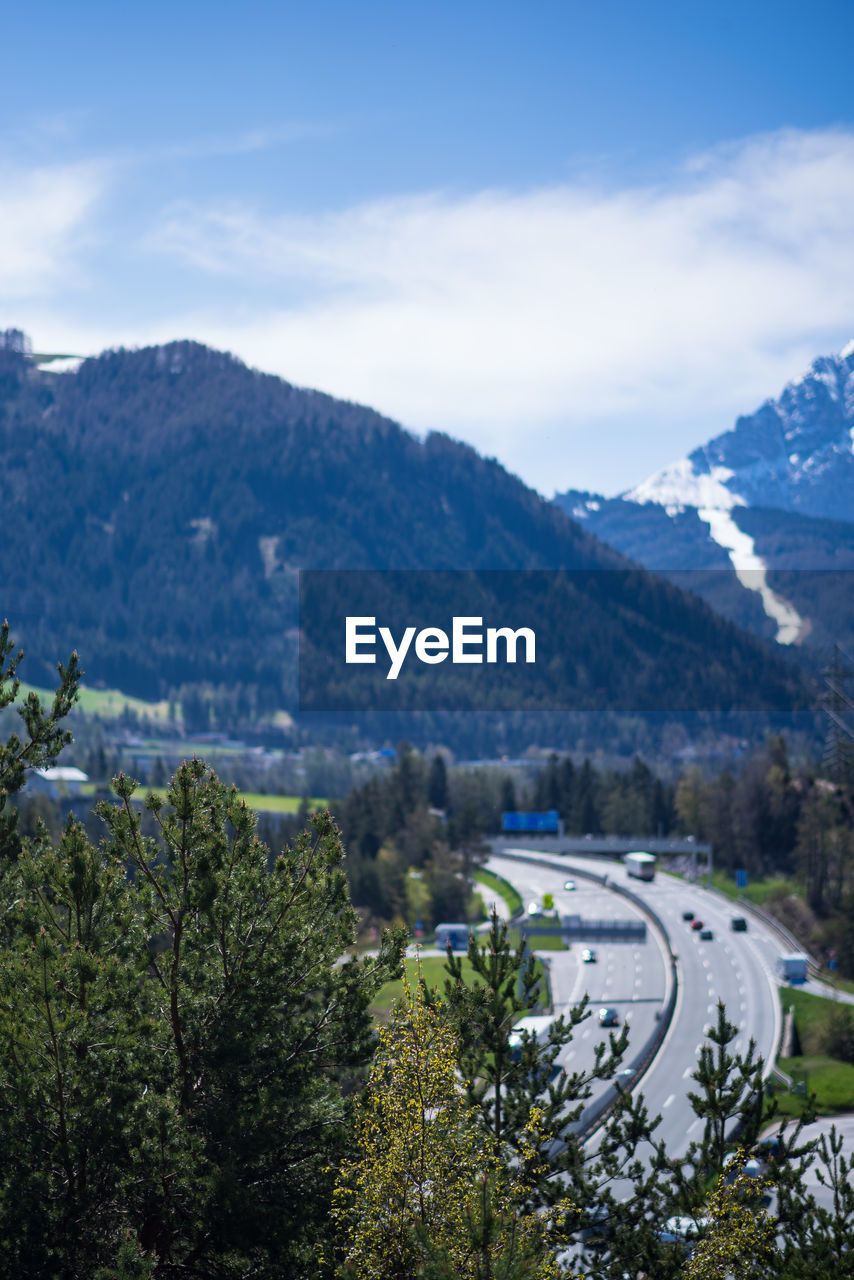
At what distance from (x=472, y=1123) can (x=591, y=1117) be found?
3721cm

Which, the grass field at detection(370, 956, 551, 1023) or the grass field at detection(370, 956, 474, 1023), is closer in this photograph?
the grass field at detection(370, 956, 551, 1023)

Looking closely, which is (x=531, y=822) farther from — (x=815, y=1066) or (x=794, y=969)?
(x=815, y=1066)

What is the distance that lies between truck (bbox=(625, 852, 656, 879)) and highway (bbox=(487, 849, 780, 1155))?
1.01 m

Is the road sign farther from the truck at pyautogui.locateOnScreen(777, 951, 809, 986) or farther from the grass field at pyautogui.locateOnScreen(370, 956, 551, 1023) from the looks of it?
the truck at pyautogui.locateOnScreen(777, 951, 809, 986)

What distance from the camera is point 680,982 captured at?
93938mm

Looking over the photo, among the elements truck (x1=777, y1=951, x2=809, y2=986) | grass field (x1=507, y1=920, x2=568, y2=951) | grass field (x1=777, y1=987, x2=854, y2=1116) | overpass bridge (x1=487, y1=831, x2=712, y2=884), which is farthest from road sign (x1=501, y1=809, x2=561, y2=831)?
grass field (x1=777, y1=987, x2=854, y2=1116)

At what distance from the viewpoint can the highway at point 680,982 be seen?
71.2 meters

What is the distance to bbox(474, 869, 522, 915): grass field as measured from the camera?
128775 mm

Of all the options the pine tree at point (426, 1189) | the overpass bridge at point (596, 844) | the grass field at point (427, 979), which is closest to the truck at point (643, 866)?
the overpass bridge at point (596, 844)

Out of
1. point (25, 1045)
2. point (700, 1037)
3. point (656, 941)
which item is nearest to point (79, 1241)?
point (25, 1045)

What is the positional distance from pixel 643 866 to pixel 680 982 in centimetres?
4640

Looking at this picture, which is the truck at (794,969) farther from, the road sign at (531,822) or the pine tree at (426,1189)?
the pine tree at (426,1189)

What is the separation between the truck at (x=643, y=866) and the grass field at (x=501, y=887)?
12403mm

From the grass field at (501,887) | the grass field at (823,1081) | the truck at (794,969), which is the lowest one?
the grass field at (823,1081)
